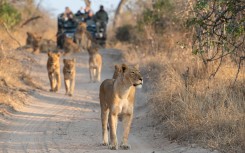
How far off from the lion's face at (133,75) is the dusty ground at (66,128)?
954 mm

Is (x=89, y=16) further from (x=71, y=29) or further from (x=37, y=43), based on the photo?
(x=37, y=43)

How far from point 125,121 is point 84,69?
12742 mm

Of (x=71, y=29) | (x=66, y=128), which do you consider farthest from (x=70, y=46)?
(x=66, y=128)

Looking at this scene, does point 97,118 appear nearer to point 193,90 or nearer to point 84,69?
point 193,90

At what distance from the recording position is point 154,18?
862 inches

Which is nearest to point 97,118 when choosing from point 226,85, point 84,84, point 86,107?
point 86,107

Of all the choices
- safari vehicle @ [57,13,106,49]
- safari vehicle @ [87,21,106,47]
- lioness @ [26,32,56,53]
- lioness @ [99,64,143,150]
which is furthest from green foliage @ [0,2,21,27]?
lioness @ [99,64,143,150]

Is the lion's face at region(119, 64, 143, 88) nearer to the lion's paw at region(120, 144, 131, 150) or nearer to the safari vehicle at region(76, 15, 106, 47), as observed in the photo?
the lion's paw at region(120, 144, 131, 150)

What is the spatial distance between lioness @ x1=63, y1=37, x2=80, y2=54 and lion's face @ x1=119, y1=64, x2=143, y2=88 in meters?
16.8

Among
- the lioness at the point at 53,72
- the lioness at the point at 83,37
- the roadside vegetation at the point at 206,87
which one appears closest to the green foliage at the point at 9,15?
the lioness at the point at 83,37

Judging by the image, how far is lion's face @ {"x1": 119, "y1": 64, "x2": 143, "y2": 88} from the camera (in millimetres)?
7883

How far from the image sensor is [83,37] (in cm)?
2641

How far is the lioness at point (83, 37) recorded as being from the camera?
2620 centimetres

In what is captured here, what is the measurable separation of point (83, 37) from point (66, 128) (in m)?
16.6
